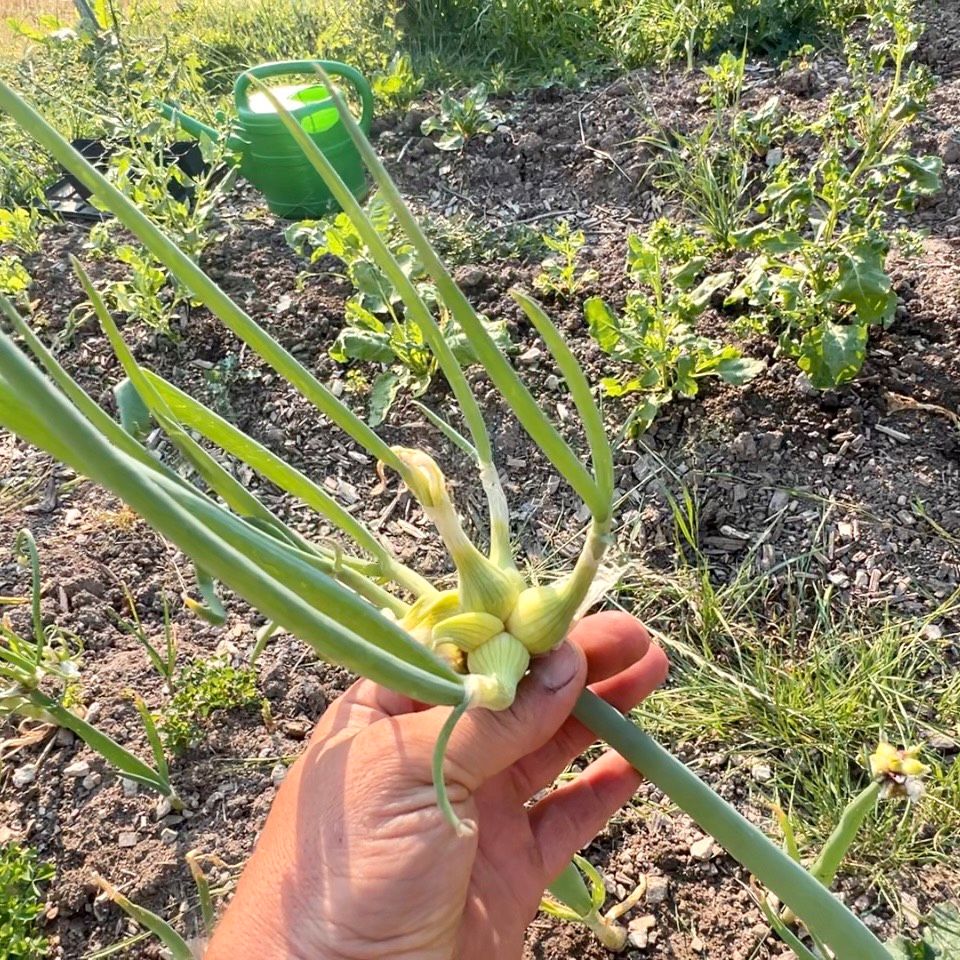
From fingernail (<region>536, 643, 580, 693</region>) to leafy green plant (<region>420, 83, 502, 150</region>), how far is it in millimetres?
2179

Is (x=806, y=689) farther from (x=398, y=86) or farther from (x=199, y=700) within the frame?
(x=398, y=86)

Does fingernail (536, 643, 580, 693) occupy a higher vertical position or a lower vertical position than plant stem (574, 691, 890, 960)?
higher

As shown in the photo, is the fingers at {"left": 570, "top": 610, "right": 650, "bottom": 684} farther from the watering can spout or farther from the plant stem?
the watering can spout

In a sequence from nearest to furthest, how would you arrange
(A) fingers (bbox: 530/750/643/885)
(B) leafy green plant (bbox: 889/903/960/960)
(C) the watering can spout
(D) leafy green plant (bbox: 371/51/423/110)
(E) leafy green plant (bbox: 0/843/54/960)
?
(B) leafy green plant (bbox: 889/903/960/960) < (A) fingers (bbox: 530/750/643/885) < (E) leafy green plant (bbox: 0/843/54/960) < (C) the watering can spout < (D) leafy green plant (bbox: 371/51/423/110)

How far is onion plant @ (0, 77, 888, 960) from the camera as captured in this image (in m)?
0.50

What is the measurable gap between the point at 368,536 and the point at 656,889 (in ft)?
2.71

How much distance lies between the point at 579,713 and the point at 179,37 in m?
3.98

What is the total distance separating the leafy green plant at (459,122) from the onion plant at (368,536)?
2046 millimetres

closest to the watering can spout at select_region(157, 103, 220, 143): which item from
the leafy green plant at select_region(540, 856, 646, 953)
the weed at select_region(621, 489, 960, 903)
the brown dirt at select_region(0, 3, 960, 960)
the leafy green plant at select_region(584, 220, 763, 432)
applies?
the brown dirt at select_region(0, 3, 960, 960)

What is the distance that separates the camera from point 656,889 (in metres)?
1.33

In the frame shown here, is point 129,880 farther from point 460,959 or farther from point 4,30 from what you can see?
point 4,30

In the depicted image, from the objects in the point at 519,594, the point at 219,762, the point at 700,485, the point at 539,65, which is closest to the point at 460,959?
the point at 519,594

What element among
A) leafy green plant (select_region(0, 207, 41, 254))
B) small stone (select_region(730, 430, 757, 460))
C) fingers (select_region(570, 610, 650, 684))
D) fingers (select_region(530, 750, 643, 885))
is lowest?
small stone (select_region(730, 430, 757, 460))

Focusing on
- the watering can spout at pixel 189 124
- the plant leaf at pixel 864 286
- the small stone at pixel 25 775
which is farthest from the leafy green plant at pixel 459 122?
the small stone at pixel 25 775
